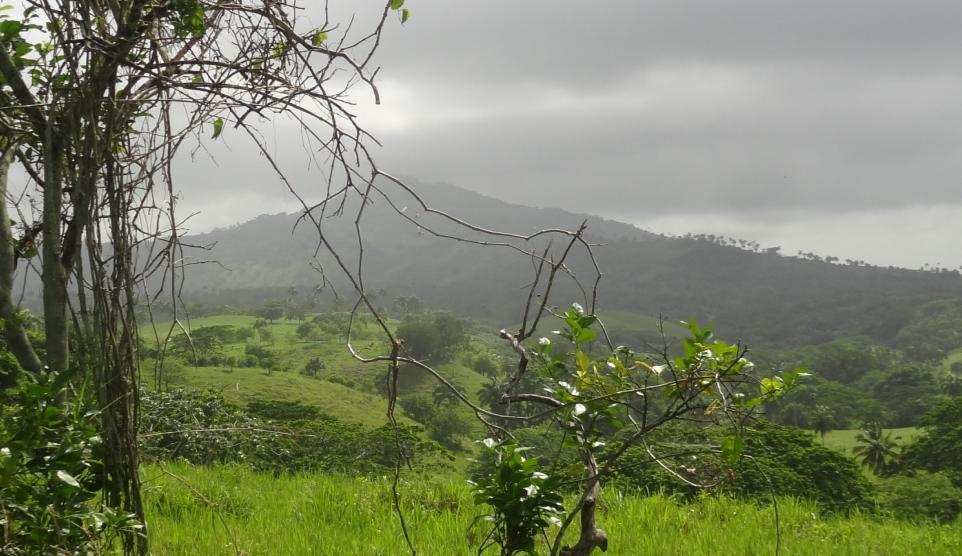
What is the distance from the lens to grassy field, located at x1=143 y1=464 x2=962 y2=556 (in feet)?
12.0

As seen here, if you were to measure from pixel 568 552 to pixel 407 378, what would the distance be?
88.0 meters

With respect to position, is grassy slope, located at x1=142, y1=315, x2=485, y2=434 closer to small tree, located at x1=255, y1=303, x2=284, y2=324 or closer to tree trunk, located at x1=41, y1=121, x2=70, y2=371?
small tree, located at x1=255, y1=303, x2=284, y2=324

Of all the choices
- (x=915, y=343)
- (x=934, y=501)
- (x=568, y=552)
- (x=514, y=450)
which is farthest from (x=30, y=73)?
(x=915, y=343)

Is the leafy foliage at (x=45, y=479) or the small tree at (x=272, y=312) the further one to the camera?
the small tree at (x=272, y=312)

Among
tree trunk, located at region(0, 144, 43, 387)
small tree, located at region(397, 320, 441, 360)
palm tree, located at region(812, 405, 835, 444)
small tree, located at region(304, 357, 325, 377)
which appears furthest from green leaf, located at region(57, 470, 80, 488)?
small tree, located at region(397, 320, 441, 360)

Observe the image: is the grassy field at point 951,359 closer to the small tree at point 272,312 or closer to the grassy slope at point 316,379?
the grassy slope at point 316,379

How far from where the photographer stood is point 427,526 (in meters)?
4.12

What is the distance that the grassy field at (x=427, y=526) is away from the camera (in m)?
3.66

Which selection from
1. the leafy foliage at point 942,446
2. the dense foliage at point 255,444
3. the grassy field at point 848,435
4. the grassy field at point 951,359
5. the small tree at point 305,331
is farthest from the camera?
the grassy field at point 951,359

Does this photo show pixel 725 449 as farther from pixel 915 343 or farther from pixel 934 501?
pixel 915 343

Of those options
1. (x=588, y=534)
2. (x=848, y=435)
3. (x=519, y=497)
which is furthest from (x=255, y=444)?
(x=848, y=435)

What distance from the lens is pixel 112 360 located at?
2.74 meters

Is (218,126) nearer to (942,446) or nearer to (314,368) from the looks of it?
(942,446)

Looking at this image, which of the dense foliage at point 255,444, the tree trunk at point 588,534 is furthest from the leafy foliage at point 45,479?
the dense foliage at point 255,444
